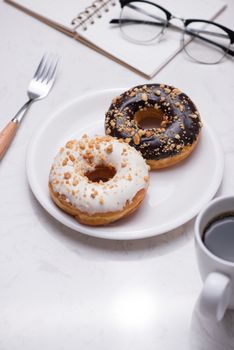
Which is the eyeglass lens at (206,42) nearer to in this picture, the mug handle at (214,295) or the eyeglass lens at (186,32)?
the eyeglass lens at (186,32)

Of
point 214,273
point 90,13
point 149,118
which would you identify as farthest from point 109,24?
point 214,273

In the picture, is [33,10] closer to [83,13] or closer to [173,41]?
[83,13]

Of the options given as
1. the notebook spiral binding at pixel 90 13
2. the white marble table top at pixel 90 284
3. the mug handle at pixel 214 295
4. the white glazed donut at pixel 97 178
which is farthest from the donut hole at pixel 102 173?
the notebook spiral binding at pixel 90 13

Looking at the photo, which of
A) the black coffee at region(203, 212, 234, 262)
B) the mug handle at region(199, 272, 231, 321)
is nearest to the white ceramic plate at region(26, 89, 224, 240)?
the black coffee at region(203, 212, 234, 262)

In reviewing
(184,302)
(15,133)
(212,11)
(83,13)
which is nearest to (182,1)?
(212,11)

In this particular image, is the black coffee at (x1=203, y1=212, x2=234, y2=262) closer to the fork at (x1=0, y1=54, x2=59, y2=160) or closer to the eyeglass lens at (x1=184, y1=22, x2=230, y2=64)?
the fork at (x1=0, y1=54, x2=59, y2=160)

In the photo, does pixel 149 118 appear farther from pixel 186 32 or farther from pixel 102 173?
pixel 186 32
